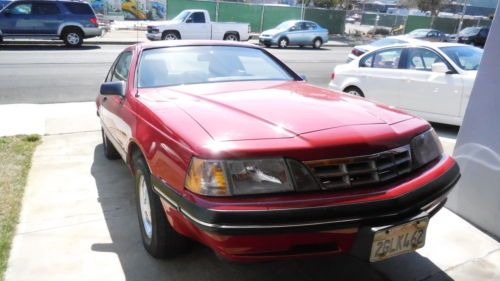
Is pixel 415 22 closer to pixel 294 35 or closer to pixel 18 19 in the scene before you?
pixel 294 35

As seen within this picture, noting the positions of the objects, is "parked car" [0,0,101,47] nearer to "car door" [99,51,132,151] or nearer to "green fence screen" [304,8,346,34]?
"car door" [99,51,132,151]

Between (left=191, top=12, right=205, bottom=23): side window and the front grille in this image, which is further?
(left=191, top=12, right=205, bottom=23): side window

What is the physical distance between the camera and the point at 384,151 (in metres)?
2.39

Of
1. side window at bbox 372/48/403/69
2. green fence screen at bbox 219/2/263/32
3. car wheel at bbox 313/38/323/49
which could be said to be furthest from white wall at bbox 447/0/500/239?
green fence screen at bbox 219/2/263/32

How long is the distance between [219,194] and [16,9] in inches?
706

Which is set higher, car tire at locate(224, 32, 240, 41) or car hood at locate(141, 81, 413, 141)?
car hood at locate(141, 81, 413, 141)

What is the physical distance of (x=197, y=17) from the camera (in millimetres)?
20469

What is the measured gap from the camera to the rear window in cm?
1764

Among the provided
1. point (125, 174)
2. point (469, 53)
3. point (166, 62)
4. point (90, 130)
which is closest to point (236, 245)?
point (166, 62)

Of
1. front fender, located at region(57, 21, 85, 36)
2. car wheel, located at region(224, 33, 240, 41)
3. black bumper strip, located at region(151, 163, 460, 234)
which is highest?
black bumper strip, located at region(151, 163, 460, 234)

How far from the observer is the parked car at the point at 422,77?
651 cm

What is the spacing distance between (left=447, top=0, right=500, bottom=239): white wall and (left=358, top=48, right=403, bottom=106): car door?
12.0 ft

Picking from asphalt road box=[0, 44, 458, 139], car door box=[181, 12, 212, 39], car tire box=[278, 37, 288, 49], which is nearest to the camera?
asphalt road box=[0, 44, 458, 139]

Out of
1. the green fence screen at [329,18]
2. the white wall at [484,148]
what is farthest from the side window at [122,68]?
the green fence screen at [329,18]
